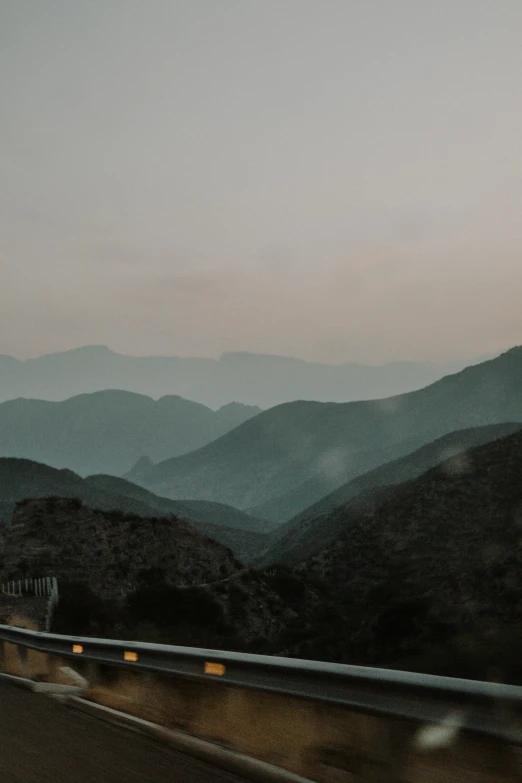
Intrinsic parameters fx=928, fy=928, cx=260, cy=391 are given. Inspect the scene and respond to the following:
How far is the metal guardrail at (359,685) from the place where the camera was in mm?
3850

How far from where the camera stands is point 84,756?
5.99m

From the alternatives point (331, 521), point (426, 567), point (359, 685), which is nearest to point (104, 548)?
point (426, 567)

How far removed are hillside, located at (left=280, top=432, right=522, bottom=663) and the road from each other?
29.0 m

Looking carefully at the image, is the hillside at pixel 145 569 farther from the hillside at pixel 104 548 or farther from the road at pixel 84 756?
the road at pixel 84 756

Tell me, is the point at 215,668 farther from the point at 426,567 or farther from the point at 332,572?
the point at 332,572

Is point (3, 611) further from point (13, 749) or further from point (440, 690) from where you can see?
point (440, 690)

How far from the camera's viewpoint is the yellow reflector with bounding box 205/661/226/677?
6.54m

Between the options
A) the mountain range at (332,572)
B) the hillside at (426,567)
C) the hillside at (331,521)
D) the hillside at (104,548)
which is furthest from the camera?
the hillside at (331,521)

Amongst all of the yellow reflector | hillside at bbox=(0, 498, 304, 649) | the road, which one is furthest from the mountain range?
the yellow reflector

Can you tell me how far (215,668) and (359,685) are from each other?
2.04 metres

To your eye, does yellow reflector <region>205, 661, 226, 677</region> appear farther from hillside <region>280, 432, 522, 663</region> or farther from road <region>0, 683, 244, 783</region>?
hillside <region>280, 432, 522, 663</region>

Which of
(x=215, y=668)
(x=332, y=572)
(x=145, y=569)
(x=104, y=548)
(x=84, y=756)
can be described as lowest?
(x=332, y=572)

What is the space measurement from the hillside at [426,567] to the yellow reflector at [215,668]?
2937 cm

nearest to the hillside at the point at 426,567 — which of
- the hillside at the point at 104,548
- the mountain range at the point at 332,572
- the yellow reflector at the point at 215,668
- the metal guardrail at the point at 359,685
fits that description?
the mountain range at the point at 332,572
